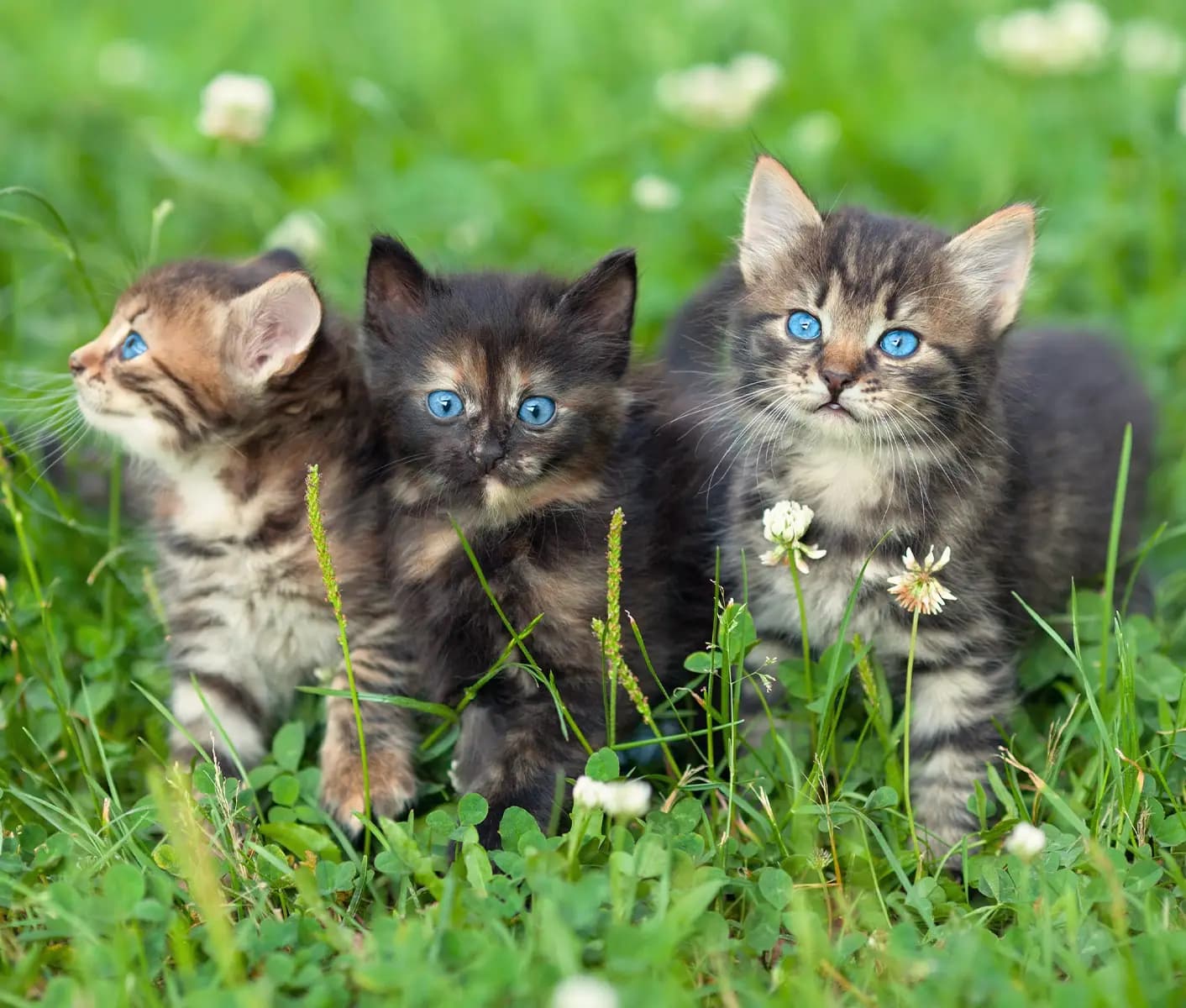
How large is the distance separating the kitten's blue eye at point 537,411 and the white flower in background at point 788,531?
50cm

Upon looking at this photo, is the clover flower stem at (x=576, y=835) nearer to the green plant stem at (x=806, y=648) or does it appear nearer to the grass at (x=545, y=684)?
the grass at (x=545, y=684)

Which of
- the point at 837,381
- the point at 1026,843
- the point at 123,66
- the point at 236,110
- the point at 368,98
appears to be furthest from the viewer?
the point at 123,66

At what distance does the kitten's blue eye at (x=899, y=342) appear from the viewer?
2.77 metres

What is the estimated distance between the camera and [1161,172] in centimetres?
498

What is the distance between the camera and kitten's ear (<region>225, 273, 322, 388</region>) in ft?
9.55

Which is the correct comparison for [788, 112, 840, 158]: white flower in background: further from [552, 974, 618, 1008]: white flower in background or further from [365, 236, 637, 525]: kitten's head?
[552, 974, 618, 1008]: white flower in background

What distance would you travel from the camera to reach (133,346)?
302 centimetres

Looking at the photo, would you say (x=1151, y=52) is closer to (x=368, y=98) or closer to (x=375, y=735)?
(x=368, y=98)

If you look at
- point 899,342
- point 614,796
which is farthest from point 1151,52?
point 614,796

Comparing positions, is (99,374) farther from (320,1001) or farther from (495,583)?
(320,1001)

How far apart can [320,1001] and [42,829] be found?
0.92 metres

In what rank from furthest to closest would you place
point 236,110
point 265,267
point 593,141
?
1. point 593,141
2. point 236,110
3. point 265,267

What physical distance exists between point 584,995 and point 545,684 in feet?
3.49

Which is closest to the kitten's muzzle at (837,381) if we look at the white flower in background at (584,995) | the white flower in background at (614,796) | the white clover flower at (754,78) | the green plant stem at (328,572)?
the white flower in background at (614,796)
